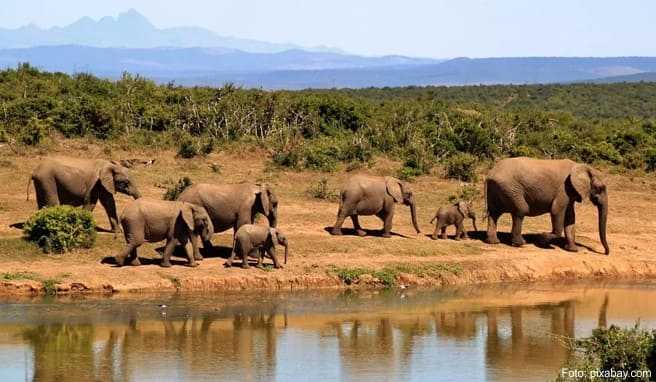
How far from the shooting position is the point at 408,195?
27391 mm

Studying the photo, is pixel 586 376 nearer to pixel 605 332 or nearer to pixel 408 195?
pixel 605 332

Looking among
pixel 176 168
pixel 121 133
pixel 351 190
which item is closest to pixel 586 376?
pixel 351 190

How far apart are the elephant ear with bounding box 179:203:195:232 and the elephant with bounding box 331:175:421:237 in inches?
170

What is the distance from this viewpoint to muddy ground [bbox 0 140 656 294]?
912 inches

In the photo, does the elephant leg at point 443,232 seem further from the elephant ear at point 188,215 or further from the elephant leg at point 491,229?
the elephant ear at point 188,215

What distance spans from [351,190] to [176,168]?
8.90m

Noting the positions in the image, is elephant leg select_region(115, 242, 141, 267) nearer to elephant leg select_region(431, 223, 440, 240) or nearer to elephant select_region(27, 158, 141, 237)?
elephant select_region(27, 158, 141, 237)

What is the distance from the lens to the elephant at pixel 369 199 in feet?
87.7

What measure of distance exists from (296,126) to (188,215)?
16.8 meters

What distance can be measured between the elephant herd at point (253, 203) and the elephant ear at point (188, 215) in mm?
18

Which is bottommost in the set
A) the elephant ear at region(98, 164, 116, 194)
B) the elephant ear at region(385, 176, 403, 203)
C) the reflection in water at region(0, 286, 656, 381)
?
the reflection in water at region(0, 286, 656, 381)

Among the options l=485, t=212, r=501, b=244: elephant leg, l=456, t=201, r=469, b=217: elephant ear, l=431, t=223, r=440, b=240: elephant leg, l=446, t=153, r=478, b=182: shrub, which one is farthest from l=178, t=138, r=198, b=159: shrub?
l=485, t=212, r=501, b=244: elephant leg

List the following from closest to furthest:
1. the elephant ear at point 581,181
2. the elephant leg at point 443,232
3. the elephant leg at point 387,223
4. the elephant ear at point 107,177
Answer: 1. the elephant ear at point 107,177
2. the elephant ear at point 581,181
3. the elephant leg at point 387,223
4. the elephant leg at point 443,232

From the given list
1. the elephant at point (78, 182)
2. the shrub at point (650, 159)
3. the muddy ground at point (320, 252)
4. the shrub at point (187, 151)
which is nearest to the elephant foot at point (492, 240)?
the muddy ground at point (320, 252)
